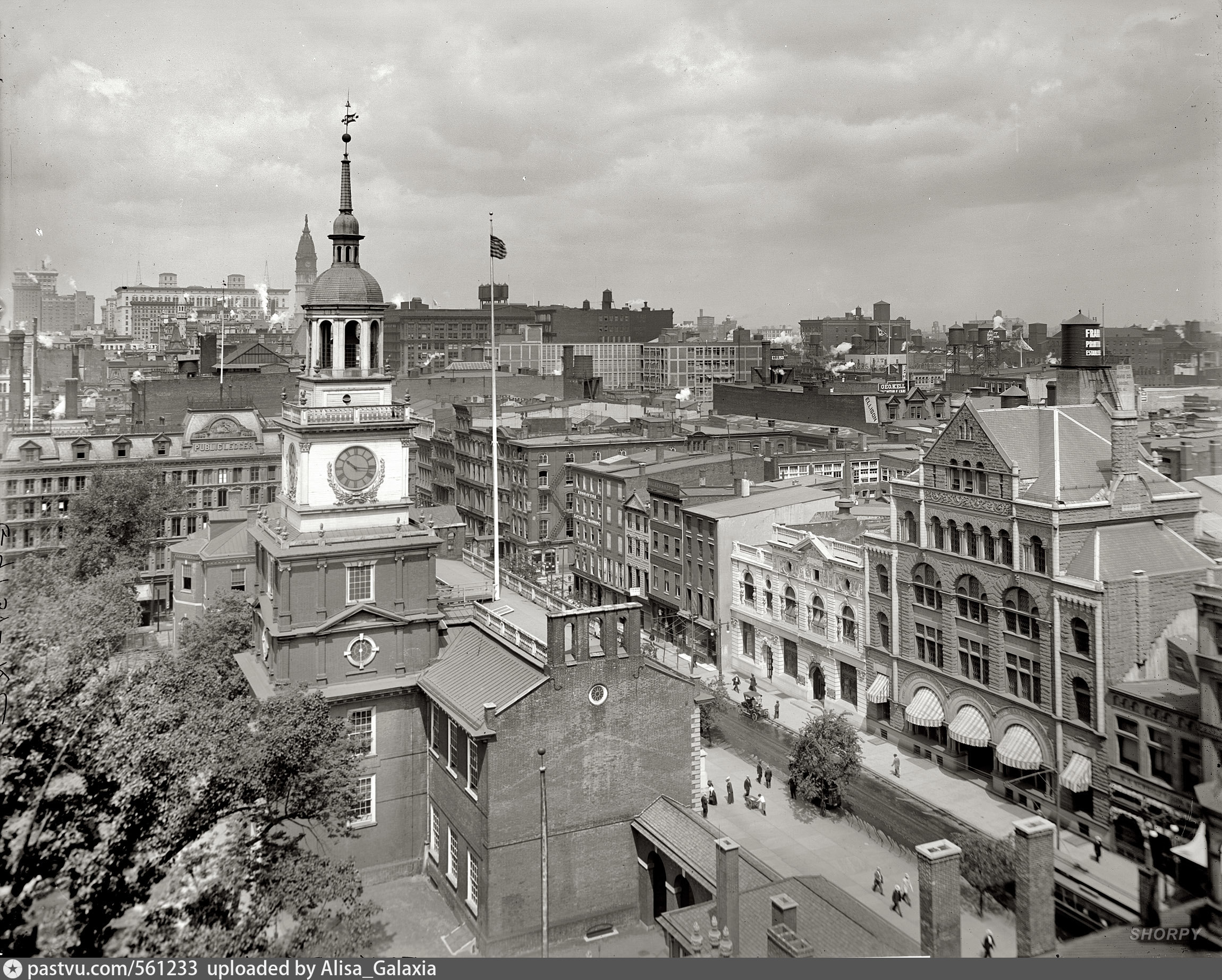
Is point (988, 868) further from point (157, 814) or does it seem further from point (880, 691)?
point (157, 814)

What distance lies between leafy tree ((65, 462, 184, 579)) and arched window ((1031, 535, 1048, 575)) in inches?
2091

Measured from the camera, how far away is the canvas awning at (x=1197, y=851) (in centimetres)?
2581

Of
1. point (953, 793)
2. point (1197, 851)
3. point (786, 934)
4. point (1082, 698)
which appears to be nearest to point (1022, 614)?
point (1082, 698)

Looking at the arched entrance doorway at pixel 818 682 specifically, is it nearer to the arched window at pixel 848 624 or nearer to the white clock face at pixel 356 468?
the arched window at pixel 848 624

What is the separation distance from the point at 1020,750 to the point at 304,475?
30.8m

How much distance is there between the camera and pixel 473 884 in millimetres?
33875

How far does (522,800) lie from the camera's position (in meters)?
32.9

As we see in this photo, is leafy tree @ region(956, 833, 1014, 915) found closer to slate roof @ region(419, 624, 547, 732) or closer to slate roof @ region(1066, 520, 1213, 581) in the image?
slate roof @ region(1066, 520, 1213, 581)

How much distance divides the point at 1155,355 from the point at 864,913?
50.9 m

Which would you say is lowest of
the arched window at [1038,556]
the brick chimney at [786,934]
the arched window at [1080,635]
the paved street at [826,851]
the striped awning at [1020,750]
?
the paved street at [826,851]

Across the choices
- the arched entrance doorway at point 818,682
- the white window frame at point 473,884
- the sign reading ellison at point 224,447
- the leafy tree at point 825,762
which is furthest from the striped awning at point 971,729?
the sign reading ellison at point 224,447

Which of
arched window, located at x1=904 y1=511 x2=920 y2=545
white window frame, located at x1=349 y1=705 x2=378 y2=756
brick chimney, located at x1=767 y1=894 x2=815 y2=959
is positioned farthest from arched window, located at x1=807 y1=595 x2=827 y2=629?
brick chimney, located at x1=767 y1=894 x2=815 y2=959

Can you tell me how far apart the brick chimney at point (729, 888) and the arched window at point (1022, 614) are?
22892 mm

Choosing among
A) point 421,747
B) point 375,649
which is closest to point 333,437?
point 375,649
